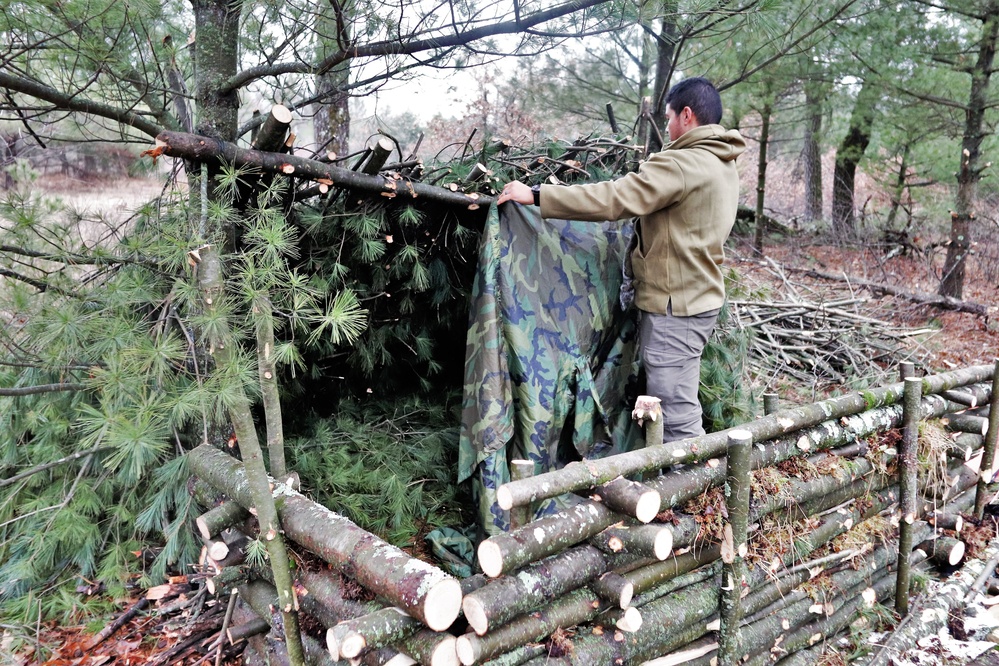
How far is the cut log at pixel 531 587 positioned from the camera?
192 centimetres

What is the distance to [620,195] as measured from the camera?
112 inches

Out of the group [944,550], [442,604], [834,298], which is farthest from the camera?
[834,298]

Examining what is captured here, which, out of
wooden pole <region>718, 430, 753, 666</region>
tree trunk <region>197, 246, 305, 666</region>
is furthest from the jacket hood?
Result: tree trunk <region>197, 246, 305, 666</region>

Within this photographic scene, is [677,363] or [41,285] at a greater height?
[41,285]

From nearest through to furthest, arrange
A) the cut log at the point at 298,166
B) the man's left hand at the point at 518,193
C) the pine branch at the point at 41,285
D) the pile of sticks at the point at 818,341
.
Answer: the cut log at the point at 298,166 → the pine branch at the point at 41,285 → the man's left hand at the point at 518,193 → the pile of sticks at the point at 818,341

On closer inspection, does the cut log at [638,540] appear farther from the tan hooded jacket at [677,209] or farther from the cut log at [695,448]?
the tan hooded jacket at [677,209]

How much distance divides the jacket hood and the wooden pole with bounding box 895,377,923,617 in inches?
56.0

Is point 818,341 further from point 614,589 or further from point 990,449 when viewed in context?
point 614,589

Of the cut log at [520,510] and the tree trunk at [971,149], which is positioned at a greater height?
the tree trunk at [971,149]

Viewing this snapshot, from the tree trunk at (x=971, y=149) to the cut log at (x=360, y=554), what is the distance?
8228 millimetres

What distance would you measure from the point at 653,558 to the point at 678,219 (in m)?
1.59

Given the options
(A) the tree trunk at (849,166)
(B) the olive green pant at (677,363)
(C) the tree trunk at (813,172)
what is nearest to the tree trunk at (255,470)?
(B) the olive green pant at (677,363)

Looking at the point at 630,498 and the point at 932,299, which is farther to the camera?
the point at 932,299

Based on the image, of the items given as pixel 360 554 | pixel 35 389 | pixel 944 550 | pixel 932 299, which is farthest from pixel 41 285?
pixel 932 299
